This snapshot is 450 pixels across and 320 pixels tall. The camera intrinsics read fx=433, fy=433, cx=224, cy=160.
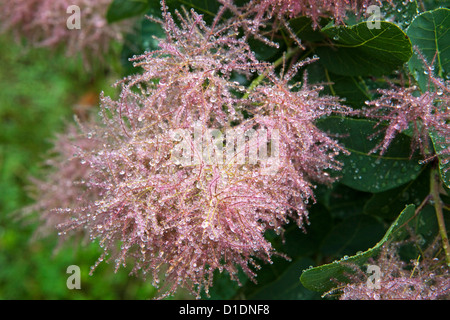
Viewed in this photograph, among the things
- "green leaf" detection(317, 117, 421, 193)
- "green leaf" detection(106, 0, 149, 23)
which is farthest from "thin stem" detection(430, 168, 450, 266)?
→ "green leaf" detection(106, 0, 149, 23)

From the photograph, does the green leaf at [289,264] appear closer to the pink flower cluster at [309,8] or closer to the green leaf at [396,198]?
the green leaf at [396,198]

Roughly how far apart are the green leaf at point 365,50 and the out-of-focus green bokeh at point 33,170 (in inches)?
55.4

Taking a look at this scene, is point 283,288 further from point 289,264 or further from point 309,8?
point 309,8

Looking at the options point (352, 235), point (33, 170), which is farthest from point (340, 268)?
point (33, 170)

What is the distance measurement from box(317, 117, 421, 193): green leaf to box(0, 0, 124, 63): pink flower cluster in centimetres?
94

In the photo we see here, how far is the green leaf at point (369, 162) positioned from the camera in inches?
32.6

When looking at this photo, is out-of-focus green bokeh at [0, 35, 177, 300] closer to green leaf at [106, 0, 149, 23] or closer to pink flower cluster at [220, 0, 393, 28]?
green leaf at [106, 0, 149, 23]

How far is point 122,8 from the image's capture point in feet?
4.02

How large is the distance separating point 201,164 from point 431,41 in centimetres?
49

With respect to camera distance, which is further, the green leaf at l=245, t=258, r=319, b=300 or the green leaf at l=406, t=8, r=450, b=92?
the green leaf at l=245, t=258, r=319, b=300

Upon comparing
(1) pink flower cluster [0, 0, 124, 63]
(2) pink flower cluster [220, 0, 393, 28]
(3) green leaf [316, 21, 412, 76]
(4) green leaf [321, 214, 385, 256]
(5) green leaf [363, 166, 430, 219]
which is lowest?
(4) green leaf [321, 214, 385, 256]

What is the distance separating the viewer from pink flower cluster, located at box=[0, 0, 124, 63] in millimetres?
1423

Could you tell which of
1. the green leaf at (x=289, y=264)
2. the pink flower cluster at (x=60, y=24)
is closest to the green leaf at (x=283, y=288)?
the green leaf at (x=289, y=264)

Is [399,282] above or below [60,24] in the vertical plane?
below
